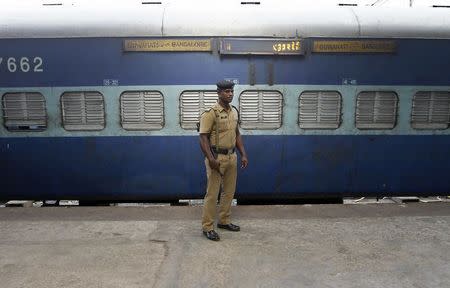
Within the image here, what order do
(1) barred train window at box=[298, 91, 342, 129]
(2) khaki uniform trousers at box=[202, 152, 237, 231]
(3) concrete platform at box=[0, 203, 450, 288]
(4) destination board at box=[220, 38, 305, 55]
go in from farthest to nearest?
(1) barred train window at box=[298, 91, 342, 129] < (4) destination board at box=[220, 38, 305, 55] < (2) khaki uniform trousers at box=[202, 152, 237, 231] < (3) concrete platform at box=[0, 203, 450, 288]

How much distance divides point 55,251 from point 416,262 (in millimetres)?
3326

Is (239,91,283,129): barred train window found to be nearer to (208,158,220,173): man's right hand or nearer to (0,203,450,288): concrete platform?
(0,203,450,288): concrete platform

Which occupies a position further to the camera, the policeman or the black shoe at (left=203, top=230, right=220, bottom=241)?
the black shoe at (left=203, top=230, right=220, bottom=241)

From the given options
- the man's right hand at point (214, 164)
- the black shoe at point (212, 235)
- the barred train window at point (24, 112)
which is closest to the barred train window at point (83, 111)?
the barred train window at point (24, 112)

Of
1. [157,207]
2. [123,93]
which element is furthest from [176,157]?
[123,93]

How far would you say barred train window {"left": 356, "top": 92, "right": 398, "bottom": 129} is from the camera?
5.38 metres

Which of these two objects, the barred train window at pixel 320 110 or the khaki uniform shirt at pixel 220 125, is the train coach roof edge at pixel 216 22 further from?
the khaki uniform shirt at pixel 220 125

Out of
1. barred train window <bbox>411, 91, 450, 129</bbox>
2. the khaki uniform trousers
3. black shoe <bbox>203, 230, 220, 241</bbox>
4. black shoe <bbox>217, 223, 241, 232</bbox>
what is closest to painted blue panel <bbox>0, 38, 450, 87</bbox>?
→ barred train window <bbox>411, 91, 450, 129</bbox>

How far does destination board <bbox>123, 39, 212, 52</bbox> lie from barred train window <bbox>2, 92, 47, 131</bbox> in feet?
4.92

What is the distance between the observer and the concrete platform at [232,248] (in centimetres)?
301

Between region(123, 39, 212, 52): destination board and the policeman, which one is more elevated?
region(123, 39, 212, 52): destination board

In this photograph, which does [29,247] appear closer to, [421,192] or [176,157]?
[176,157]

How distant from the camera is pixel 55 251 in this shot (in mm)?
3496

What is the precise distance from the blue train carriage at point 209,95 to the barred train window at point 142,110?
0.05 ft
